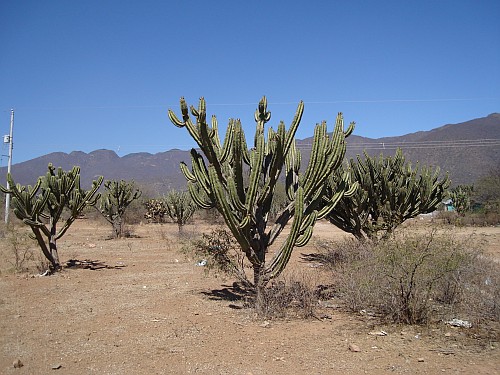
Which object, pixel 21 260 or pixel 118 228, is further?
pixel 118 228

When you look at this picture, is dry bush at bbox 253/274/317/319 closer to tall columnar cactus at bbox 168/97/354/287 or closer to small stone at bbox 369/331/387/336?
tall columnar cactus at bbox 168/97/354/287

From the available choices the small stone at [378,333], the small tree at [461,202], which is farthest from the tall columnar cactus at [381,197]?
the small tree at [461,202]

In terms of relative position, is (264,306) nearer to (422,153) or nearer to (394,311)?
(394,311)

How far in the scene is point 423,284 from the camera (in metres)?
→ 6.58

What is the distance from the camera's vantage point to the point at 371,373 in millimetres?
4898

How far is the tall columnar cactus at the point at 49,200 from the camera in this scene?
10.7 metres

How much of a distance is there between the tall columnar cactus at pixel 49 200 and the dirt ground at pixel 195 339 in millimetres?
1798

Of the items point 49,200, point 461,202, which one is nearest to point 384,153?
point 461,202

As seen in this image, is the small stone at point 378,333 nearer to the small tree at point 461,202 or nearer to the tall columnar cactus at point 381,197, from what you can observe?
the tall columnar cactus at point 381,197

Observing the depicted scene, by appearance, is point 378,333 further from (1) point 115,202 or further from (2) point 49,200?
(1) point 115,202

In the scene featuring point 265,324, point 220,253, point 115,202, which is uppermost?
point 115,202

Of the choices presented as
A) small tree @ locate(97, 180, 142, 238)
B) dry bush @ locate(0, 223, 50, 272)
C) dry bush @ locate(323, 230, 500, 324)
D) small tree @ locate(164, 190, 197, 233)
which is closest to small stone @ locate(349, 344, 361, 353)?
dry bush @ locate(323, 230, 500, 324)

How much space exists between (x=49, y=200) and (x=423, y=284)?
31.3 feet

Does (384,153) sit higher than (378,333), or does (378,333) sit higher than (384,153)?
(384,153)
